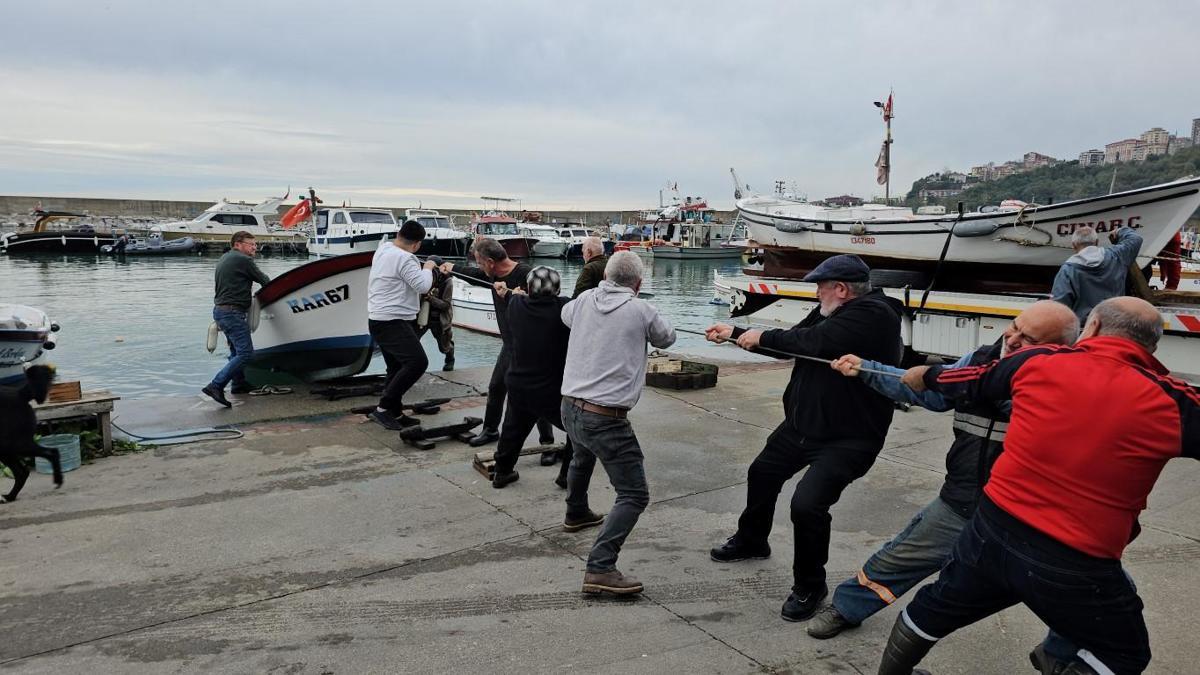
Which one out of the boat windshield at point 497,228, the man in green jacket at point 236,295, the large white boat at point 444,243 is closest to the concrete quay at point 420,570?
the man in green jacket at point 236,295

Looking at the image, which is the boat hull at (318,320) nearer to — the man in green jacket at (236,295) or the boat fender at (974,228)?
the man in green jacket at (236,295)

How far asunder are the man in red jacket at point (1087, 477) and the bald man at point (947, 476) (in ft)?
0.89

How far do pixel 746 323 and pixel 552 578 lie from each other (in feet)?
29.2

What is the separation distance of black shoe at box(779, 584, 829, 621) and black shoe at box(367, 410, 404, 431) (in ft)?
13.2

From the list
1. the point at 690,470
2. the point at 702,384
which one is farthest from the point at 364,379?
the point at 690,470

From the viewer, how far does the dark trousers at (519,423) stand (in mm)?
4594

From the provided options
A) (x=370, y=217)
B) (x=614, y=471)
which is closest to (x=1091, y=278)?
(x=614, y=471)

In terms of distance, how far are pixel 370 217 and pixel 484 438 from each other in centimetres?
3276

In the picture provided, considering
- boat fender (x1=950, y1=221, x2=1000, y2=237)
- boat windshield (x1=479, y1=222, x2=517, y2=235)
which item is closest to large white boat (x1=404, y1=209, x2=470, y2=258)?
boat windshield (x1=479, y1=222, x2=517, y2=235)

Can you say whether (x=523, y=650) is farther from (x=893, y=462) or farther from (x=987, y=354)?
(x=893, y=462)

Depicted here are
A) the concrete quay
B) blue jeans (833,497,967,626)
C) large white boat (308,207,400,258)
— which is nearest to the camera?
blue jeans (833,497,967,626)

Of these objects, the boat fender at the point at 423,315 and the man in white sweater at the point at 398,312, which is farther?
the boat fender at the point at 423,315

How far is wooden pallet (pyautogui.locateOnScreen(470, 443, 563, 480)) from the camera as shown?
5.39 m

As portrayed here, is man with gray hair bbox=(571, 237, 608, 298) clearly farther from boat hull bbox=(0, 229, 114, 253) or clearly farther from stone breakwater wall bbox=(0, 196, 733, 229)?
stone breakwater wall bbox=(0, 196, 733, 229)
